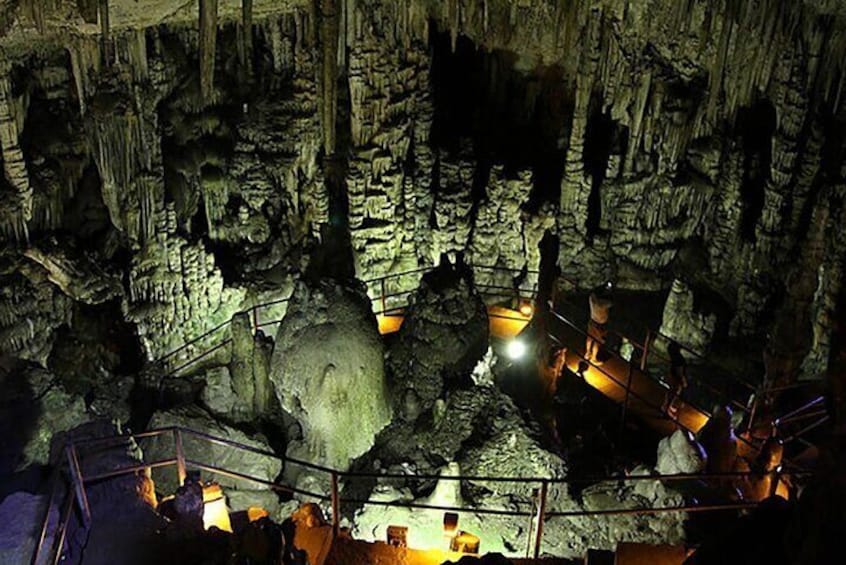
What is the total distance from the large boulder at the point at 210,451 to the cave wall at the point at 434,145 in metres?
2.00

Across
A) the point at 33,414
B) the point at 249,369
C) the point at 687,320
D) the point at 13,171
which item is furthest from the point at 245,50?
the point at 687,320

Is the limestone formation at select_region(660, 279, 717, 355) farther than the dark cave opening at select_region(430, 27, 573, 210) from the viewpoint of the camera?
No

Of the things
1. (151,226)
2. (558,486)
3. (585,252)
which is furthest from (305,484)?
(585,252)

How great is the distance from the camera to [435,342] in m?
10.2

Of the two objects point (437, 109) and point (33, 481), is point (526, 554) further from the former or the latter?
point (437, 109)

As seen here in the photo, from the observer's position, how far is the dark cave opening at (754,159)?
12969 millimetres

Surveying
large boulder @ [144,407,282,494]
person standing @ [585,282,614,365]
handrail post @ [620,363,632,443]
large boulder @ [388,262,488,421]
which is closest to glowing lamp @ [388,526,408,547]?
large boulder @ [388,262,488,421]

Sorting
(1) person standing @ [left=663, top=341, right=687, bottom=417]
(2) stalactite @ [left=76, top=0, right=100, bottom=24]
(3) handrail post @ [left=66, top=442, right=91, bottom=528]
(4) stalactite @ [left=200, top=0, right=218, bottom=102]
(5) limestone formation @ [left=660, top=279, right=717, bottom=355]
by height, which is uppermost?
(2) stalactite @ [left=76, top=0, right=100, bottom=24]

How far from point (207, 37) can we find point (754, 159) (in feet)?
25.4

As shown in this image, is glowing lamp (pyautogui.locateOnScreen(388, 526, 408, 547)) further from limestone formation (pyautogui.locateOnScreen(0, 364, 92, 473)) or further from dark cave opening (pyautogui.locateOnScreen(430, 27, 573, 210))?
dark cave opening (pyautogui.locateOnScreen(430, 27, 573, 210))

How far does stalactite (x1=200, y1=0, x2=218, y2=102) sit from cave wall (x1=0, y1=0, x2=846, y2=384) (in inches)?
1.2

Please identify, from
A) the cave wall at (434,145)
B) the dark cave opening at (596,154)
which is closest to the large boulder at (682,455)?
the cave wall at (434,145)

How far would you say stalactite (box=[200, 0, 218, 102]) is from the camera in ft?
34.8

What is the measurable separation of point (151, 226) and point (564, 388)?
5690 mm
